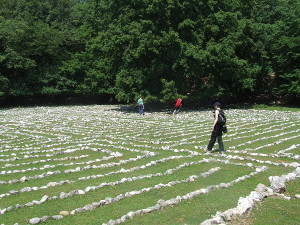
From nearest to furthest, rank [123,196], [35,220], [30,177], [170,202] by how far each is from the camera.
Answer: [35,220] → [170,202] → [123,196] → [30,177]

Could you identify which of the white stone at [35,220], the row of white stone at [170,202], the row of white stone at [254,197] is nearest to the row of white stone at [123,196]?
the white stone at [35,220]

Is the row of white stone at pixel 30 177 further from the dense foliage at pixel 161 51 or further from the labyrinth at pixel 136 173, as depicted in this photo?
the dense foliage at pixel 161 51

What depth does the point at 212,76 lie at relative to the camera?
3562 centimetres

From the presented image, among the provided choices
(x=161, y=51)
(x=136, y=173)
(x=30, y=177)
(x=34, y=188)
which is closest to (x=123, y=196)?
(x=136, y=173)

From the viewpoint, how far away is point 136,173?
11.5 metres

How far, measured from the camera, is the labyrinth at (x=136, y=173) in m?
7.98

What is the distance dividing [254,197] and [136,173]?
4134 mm

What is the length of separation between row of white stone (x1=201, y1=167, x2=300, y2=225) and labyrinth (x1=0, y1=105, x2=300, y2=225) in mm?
47

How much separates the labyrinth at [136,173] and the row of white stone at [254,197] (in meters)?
0.05

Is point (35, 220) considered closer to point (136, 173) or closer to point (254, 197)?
point (136, 173)

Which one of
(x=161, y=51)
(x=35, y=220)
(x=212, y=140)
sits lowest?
(x=35, y=220)

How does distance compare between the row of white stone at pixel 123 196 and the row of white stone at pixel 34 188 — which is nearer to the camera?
the row of white stone at pixel 123 196

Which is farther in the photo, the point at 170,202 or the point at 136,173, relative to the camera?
the point at 136,173

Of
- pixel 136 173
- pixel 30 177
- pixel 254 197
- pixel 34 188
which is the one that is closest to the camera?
pixel 254 197
